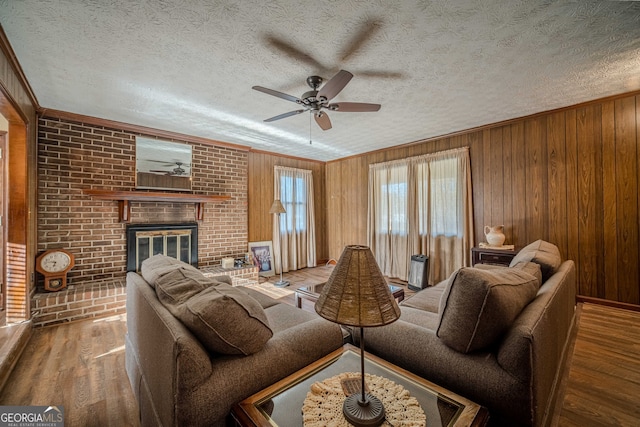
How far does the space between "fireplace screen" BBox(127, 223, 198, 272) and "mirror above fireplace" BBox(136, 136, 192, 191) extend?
0.59 metres

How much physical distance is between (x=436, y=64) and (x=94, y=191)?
3.97m

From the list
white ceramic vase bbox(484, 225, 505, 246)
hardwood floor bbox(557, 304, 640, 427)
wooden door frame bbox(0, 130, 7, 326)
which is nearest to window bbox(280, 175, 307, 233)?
white ceramic vase bbox(484, 225, 505, 246)

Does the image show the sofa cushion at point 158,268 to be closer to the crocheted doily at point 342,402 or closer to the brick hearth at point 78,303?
the crocheted doily at point 342,402

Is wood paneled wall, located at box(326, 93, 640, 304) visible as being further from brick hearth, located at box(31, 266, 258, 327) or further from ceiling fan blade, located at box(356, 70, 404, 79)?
brick hearth, located at box(31, 266, 258, 327)

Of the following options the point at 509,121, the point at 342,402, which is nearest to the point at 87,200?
the point at 342,402

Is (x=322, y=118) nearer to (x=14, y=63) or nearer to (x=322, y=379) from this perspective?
(x=322, y=379)

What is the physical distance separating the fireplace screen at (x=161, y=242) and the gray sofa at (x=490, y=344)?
138 inches

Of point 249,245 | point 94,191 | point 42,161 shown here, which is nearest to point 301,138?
point 249,245

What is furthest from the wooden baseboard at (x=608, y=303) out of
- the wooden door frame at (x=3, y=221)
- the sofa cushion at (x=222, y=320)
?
the wooden door frame at (x=3, y=221)

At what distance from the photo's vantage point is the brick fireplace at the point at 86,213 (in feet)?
9.97

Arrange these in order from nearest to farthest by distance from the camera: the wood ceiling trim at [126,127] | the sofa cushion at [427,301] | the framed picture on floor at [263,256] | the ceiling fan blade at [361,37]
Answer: the ceiling fan blade at [361,37], the sofa cushion at [427,301], the wood ceiling trim at [126,127], the framed picture on floor at [263,256]

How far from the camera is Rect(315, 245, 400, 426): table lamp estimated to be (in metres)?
0.83

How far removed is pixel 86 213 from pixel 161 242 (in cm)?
92

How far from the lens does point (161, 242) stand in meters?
3.84
